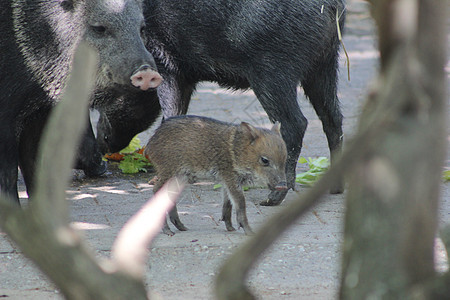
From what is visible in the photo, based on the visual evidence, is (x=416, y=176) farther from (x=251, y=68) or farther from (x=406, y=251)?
(x=251, y=68)

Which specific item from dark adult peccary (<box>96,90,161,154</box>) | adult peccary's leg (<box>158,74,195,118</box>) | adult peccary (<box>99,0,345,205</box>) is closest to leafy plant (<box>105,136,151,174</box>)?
dark adult peccary (<box>96,90,161,154</box>)

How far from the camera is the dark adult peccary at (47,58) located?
443 cm

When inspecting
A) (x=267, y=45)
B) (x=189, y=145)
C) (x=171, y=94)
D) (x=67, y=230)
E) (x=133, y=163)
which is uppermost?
(x=67, y=230)

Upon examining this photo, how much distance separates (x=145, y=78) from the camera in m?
4.41

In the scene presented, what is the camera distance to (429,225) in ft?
5.00

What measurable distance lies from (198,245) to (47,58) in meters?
1.67

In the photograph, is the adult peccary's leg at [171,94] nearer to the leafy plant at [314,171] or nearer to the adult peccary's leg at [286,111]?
the adult peccary's leg at [286,111]

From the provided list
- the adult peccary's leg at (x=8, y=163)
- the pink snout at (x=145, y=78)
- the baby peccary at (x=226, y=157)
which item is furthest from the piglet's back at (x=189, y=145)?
the adult peccary's leg at (x=8, y=163)

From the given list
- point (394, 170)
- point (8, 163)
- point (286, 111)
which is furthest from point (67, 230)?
point (286, 111)

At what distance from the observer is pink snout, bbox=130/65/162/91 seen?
439 cm

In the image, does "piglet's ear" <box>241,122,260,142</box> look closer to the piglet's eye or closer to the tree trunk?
the piglet's eye

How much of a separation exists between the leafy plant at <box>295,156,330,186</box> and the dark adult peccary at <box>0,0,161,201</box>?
60.6 inches

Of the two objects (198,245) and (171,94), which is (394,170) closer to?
(198,245)

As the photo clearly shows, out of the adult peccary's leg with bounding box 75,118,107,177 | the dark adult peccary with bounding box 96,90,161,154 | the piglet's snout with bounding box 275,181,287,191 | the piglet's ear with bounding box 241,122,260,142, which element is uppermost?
the piglet's ear with bounding box 241,122,260,142
